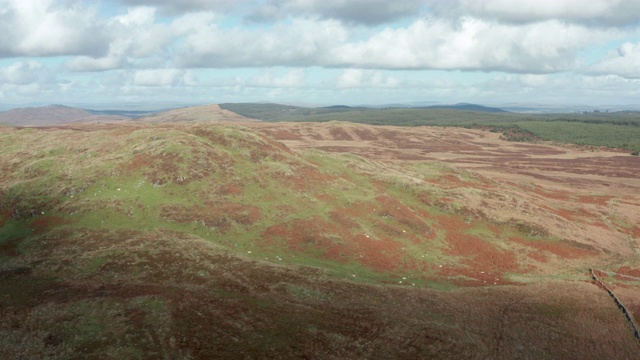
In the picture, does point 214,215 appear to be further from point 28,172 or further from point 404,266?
point 28,172

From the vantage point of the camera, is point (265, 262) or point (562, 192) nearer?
point (265, 262)

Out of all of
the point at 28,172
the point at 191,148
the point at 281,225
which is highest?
the point at 191,148

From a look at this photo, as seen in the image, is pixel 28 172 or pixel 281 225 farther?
pixel 28 172

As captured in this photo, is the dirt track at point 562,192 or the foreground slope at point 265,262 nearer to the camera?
the foreground slope at point 265,262

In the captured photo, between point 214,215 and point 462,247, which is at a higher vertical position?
point 214,215

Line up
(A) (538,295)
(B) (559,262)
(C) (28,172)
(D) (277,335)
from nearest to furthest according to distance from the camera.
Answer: (D) (277,335) → (A) (538,295) → (B) (559,262) → (C) (28,172)

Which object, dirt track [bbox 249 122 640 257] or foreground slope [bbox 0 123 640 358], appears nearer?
foreground slope [bbox 0 123 640 358]

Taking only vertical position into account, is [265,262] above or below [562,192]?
above

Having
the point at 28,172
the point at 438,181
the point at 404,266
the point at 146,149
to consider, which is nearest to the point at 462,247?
the point at 404,266
